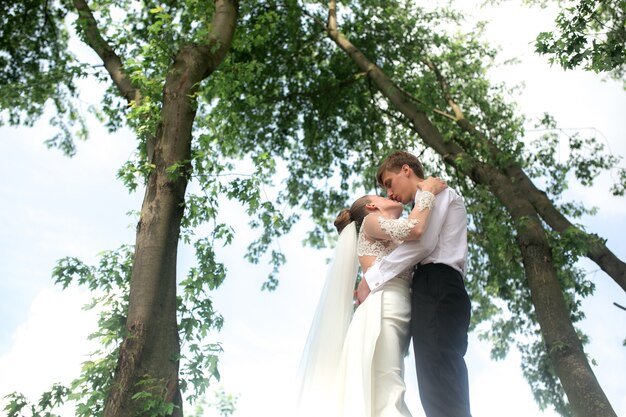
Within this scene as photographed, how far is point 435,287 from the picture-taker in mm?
3311

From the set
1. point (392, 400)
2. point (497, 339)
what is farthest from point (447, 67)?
point (392, 400)

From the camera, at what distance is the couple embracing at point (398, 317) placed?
3135mm

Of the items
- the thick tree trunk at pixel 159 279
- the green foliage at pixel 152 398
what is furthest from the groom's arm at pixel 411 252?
the thick tree trunk at pixel 159 279

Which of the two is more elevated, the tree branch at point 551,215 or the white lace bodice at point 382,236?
the tree branch at point 551,215

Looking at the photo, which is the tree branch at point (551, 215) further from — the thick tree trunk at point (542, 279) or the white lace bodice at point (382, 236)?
the white lace bodice at point (382, 236)

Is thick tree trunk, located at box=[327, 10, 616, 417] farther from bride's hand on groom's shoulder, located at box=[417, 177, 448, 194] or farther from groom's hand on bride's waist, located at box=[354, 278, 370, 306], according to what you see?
bride's hand on groom's shoulder, located at box=[417, 177, 448, 194]

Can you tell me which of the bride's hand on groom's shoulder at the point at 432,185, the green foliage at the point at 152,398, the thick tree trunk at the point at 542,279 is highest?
→ the thick tree trunk at the point at 542,279

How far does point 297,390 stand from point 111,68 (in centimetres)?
517

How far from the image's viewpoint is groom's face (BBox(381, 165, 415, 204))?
12.3 ft

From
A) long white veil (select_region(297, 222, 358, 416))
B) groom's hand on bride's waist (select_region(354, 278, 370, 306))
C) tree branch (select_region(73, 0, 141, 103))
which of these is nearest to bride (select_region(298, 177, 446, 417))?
long white veil (select_region(297, 222, 358, 416))

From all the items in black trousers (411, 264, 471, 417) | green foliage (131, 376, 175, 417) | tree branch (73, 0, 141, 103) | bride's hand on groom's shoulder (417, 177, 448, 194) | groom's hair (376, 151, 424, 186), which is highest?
tree branch (73, 0, 141, 103)

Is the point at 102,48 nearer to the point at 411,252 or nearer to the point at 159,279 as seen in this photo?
the point at 159,279

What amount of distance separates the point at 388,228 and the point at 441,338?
26.6 inches

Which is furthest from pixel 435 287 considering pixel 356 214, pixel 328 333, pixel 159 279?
pixel 159 279
